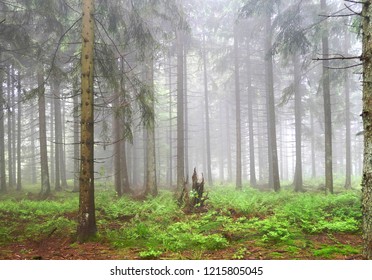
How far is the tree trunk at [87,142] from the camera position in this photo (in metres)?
6.96

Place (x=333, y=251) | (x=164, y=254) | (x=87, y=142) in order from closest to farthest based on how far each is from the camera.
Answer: (x=333, y=251)
(x=164, y=254)
(x=87, y=142)

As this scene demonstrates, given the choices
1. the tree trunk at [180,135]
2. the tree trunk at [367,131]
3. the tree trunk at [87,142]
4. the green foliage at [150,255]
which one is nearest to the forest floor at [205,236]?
the green foliage at [150,255]

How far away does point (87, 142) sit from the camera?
6.97 m

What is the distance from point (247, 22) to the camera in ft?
68.7

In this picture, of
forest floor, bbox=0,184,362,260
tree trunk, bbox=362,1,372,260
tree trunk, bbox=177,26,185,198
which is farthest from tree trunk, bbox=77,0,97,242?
tree trunk, bbox=177,26,185,198

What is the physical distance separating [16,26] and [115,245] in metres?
9.57

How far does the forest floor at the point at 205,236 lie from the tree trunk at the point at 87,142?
48 centimetres

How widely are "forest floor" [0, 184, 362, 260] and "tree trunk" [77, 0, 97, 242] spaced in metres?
0.48

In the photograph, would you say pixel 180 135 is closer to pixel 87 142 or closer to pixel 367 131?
pixel 87 142

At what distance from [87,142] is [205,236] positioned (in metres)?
3.95

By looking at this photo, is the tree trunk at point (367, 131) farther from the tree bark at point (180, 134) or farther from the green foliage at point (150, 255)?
the tree bark at point (180, 134)

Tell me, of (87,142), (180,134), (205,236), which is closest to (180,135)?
(180,134)
